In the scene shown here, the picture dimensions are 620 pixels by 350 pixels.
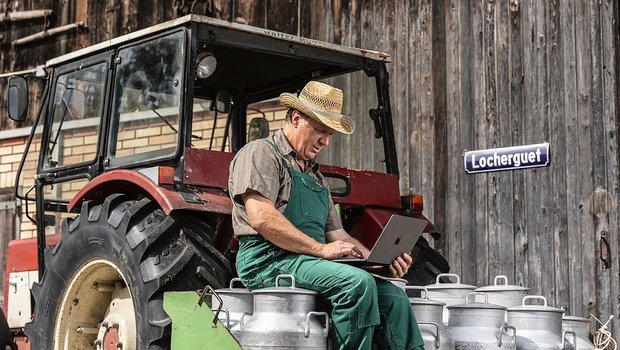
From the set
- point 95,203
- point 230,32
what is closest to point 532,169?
point 230,32

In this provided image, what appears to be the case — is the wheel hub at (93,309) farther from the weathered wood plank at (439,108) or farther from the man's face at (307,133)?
the weathered wood plank at (439,108)

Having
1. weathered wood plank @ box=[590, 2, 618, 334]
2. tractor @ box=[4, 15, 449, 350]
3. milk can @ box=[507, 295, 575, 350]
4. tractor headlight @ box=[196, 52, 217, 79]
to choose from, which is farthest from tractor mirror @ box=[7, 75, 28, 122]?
weathered wood plank @ box=[590, 2, 618, 334]

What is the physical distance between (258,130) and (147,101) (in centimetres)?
141

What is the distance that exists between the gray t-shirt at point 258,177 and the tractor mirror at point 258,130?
2.25m

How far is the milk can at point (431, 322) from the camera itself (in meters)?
5.46

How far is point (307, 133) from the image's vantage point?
5.54m

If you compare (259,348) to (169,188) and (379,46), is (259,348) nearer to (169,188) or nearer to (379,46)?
(169,188)

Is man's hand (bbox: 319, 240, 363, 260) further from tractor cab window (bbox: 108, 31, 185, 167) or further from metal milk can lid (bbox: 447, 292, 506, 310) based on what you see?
tractor cab window (bbox: 108, 31, 185, 167)

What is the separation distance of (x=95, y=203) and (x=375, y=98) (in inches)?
85.0

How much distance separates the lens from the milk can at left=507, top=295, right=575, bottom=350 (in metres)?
5.67

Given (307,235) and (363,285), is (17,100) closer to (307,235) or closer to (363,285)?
(307,235)

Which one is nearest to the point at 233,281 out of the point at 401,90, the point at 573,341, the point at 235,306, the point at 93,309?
the point at 235,306

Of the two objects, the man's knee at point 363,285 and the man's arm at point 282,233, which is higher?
the man's arm at point 282,233

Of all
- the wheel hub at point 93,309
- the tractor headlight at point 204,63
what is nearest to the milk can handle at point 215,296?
the wheel hub at point 93,309
